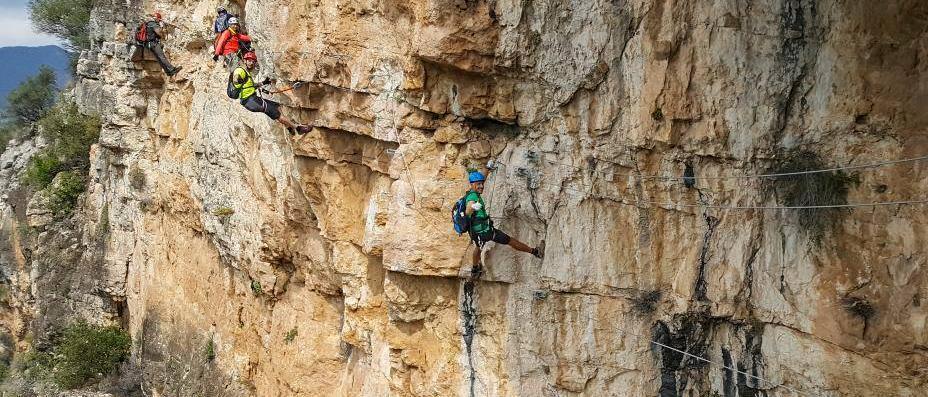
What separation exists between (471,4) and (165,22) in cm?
1116

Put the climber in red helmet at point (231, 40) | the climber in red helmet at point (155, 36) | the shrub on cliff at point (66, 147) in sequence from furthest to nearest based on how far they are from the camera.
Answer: the shrub on cliff at point (66, 147), the climber in red helmet at point (155, 36), the climber in red helmet at point (231, 40)

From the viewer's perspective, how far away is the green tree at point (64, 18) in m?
30.9

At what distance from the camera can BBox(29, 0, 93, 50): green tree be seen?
30.9 m

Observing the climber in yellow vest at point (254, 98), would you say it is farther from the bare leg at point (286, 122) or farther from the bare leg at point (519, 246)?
the bare leg at point (519, 246)

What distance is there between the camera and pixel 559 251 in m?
8.21

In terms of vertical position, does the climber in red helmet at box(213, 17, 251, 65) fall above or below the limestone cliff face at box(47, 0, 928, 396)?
above

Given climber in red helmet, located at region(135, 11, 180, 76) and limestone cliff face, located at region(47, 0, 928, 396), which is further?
climber in red helmet, located at region(135, 11, 180, 76)

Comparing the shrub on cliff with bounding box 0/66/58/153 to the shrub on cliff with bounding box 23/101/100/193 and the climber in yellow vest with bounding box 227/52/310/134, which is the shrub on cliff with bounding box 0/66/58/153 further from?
the climber in yellow vest with bounding box 227/52/310/134

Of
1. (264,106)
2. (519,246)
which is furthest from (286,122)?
(519,246)

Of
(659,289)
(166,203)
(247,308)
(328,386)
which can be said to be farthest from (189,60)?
(659,289)

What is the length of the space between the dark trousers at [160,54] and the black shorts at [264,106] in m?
6.92

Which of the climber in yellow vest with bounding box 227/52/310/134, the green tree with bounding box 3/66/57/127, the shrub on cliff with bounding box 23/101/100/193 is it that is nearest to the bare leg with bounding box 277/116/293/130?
the climber in yellow vest with bounding box 227/52/310/134

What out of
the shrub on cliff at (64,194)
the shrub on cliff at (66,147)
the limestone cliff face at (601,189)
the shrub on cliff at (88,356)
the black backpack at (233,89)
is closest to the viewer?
the limestone cliff face at (601,189)

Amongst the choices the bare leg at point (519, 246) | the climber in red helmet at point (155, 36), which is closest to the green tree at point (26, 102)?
the climber in red helmet at point (155, 36)
